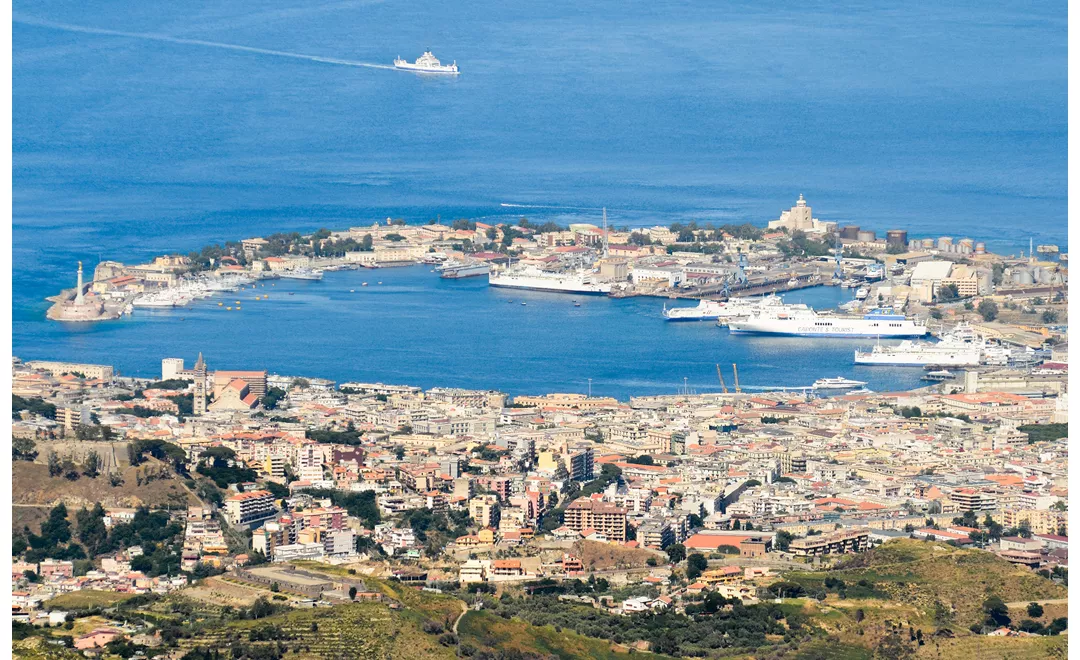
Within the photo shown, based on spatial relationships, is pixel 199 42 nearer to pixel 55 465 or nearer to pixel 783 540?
pixel 55 465

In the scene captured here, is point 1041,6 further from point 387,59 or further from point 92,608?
point 92,608

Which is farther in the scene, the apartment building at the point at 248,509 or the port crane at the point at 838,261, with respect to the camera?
the port crane at the point at 838,261

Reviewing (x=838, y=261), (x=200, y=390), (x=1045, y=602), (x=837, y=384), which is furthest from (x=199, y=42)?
(x=1045, y=602)

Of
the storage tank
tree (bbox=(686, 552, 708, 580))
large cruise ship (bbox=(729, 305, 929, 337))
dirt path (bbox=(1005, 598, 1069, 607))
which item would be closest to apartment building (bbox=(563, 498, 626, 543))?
tree (bbox=(686, 552, 708, 580))

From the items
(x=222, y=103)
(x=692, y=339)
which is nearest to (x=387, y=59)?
(x=222, y=103)

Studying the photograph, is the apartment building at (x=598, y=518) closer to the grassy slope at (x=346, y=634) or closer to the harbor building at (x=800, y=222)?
the grassy slope at (x=346, y=634)

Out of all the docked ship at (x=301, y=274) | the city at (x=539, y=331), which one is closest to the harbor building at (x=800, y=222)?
the city at (x=539, y=331)

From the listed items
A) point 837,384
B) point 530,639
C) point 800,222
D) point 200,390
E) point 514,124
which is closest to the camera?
point 530,639
